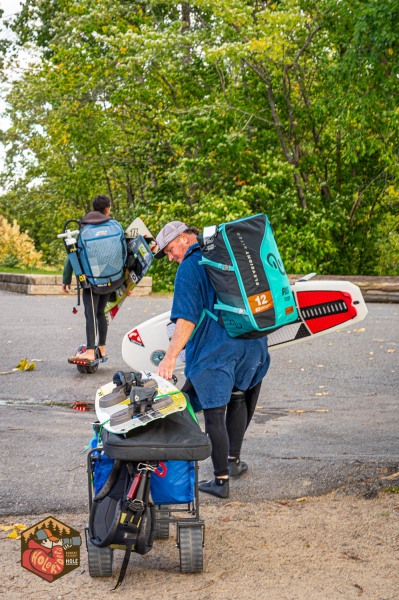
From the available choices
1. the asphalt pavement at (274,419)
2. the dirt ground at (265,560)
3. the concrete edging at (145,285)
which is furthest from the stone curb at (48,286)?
the dirt ground at (265,560)

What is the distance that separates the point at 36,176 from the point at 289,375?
3285 cm

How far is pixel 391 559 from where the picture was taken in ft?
13.9

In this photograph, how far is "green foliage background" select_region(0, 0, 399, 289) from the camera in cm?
2031

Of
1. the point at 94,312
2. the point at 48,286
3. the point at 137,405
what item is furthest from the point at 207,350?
the point at 48,286

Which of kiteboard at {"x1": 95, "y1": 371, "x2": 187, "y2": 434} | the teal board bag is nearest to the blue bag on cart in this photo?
kiteboard at {"x1": 95, "y1": 371, "x2": 187, "y2": 434}

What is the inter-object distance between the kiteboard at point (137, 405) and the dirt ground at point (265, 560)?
0.70 metres

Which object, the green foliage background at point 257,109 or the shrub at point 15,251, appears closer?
the green foliage background at point 257,109

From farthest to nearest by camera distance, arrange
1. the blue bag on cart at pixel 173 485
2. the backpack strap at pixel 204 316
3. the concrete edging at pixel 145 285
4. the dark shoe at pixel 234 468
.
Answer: the concrete edging at pixel 145 285, the dark shoe at pixel 234 468, the backpack strap at pixel 204 316, the blue bag on cart at pixel 173 485

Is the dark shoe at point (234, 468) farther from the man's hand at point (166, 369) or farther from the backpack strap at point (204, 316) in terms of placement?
the man's hand at point (166, 369)

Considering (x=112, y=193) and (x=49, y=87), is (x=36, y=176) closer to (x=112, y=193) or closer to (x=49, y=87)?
(x=112, y=193)

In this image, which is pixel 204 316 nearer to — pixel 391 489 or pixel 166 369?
pixel 166 369

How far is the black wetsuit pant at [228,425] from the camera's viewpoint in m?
5.22

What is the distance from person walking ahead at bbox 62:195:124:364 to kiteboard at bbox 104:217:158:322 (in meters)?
0.15

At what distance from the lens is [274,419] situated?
773 cm
